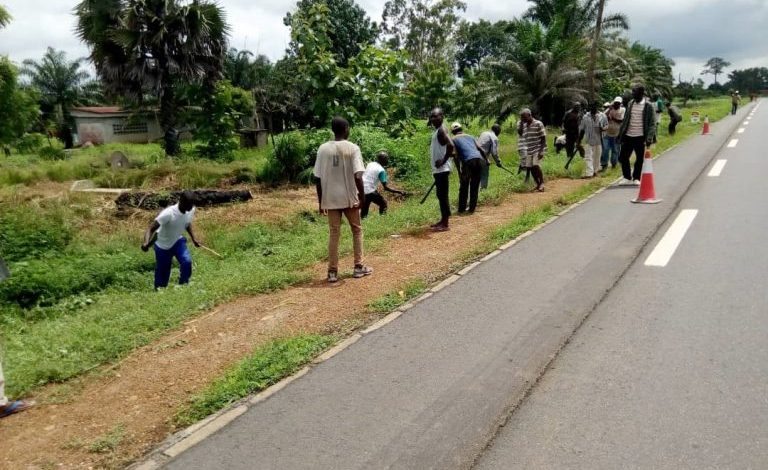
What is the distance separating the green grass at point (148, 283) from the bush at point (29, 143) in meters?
18.6

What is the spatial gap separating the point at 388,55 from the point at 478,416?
13503mm

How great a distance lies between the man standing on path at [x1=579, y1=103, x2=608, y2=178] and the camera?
12.4m

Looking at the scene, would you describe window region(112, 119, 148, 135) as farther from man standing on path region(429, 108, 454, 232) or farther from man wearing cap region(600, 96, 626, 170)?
man standing on path region(429, 108, 454, 232)

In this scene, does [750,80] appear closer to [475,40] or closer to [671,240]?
[475,40]

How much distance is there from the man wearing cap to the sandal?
474 inches

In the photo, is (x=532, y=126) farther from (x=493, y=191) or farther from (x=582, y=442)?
(x=582, y=442)

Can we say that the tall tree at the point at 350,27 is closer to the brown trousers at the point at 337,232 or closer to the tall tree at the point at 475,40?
the tall tree at the point at 475,40

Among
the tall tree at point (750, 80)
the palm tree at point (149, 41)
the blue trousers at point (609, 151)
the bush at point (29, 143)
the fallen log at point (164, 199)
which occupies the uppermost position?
the tall tree at point (750, 80)

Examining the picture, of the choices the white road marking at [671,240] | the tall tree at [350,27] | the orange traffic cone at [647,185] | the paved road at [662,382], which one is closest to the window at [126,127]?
the tall tree at [350,27]

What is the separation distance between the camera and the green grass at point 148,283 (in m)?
4.77

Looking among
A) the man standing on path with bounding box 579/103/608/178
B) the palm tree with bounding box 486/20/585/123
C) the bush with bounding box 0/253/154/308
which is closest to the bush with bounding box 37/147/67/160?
the bush with bounding box 0/253/154/308

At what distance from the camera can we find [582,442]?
10.1 feet

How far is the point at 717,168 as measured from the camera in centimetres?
1320

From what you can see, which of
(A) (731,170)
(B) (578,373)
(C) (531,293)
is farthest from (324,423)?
(A) (731,170)
